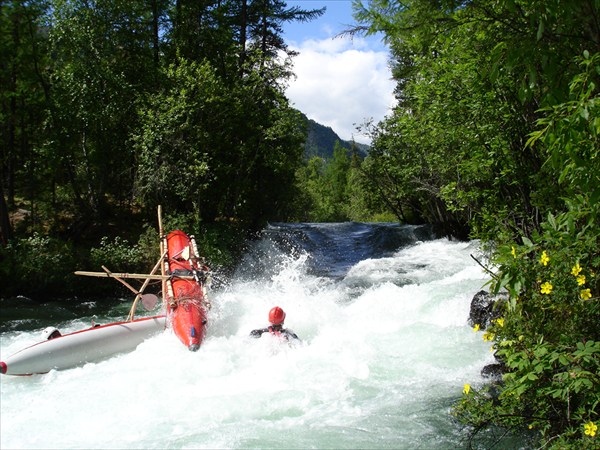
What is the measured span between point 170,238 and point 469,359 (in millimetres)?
7005

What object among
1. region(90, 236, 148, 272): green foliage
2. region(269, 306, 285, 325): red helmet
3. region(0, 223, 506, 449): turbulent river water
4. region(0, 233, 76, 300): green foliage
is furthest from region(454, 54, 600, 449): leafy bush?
region(0, 233, 76, 300): green foliage

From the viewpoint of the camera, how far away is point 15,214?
577 inches

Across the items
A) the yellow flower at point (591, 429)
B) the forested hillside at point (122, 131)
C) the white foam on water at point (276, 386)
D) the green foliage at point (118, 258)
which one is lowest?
the white foam on water at point (276, 386)

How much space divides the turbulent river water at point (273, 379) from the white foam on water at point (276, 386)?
0.02m

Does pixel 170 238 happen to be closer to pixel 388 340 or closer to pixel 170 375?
pixel 170 375


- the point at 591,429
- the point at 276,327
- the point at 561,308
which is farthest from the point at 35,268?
the point at 591,429

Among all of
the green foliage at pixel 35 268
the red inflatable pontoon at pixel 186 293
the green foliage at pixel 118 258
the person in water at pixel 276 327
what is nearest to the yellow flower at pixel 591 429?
the person in water at pixel 276 327

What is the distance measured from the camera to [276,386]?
6.08 metres

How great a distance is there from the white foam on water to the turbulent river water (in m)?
0.02

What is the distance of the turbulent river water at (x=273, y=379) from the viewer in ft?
16.1

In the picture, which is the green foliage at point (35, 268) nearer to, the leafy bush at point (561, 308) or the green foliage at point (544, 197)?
the green foliage at point (544, 197)

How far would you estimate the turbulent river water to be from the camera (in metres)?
4.91

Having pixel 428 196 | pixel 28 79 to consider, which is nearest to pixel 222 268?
pixel 28 79

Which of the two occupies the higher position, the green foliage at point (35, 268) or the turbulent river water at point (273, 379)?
the green foliage at point (35, 268)
